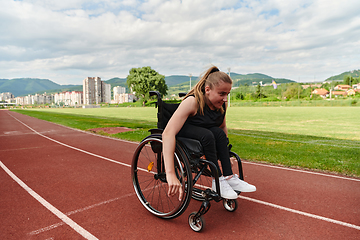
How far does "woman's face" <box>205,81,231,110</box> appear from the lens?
7.59ft

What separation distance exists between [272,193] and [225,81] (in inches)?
81.2

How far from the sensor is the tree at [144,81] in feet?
214

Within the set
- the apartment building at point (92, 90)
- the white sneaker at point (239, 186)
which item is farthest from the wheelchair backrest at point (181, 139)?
the apartment building at point (92, 90)

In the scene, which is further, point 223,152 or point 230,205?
point 230,205

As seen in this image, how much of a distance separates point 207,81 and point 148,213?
1723 millimetres

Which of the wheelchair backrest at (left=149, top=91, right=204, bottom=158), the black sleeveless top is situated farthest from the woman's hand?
the black sleeveless top

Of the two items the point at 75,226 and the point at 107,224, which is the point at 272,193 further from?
the point at 75,226

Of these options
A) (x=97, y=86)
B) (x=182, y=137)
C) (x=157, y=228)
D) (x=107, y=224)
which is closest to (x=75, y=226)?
(x=107, y=224)

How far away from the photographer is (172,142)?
2.26 meters

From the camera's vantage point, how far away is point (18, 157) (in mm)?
6008

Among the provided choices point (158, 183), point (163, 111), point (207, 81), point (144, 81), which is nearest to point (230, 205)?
point (158, 183)

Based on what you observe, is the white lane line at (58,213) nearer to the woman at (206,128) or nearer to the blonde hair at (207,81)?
the woman at (206,128)

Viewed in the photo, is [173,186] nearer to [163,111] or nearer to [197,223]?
[197,223]

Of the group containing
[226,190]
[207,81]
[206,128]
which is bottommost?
[226,190]
